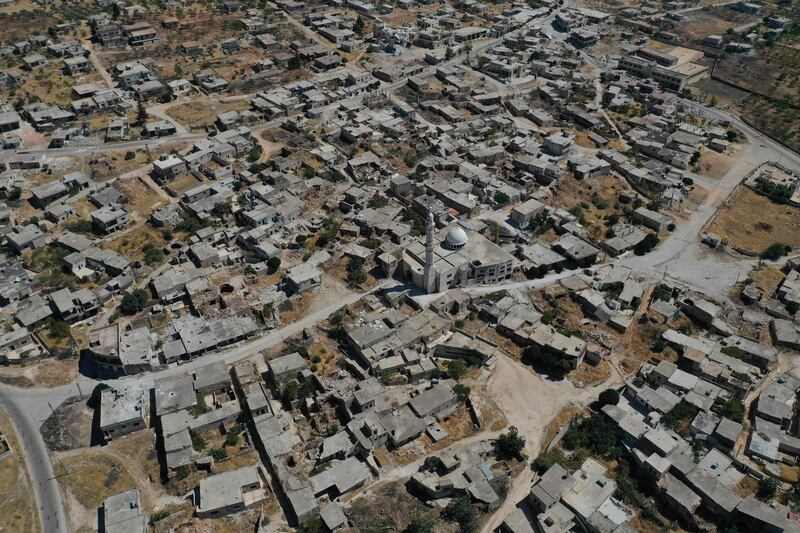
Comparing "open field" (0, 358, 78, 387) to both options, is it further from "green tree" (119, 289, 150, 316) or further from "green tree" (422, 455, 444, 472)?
"green tree" (422, 455, 444, 472)

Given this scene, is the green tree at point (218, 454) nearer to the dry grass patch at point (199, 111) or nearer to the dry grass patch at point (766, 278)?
the dry grass patch at point (766, 278)

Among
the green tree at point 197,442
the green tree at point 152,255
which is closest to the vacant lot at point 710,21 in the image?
the green tree at point 152,255

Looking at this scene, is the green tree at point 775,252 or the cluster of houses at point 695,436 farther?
the green tree at point 775,252

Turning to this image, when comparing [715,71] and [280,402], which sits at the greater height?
[715,71]

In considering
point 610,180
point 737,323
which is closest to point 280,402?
point 737,323

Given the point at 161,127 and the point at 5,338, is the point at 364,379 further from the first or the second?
the point at 161,127

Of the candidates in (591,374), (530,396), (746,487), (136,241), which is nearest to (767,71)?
(591,374)
